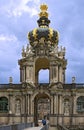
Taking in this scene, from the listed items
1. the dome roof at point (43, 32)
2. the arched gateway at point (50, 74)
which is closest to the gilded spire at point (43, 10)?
the dome roof at point (43, 32)

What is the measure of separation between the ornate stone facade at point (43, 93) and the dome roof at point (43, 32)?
8.55 feet

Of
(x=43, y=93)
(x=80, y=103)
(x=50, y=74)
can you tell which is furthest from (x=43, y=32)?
(x=80, y=103)

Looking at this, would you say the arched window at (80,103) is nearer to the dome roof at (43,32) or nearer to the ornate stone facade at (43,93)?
the ornate stone facade at (43,93)

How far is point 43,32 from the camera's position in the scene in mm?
88000

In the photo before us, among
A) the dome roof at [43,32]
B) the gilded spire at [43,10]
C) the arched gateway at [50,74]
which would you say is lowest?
the arched gateway at [50,74]

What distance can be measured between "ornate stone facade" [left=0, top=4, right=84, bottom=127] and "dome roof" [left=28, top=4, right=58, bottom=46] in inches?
103

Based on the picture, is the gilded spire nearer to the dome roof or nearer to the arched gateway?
the dome roof

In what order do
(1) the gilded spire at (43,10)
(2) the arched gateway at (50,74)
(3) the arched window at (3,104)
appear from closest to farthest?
(2) the arched gateway at (50,74), (3) the arched window at (3,104), (1) the gilded spire at (43,10)

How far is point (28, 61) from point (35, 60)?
130 cm

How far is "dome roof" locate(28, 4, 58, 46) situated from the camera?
3462 inches

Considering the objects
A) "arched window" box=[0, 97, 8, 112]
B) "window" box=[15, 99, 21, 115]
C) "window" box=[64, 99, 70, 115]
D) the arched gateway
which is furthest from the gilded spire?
"arched window" box=[0, 97, 8, 112]

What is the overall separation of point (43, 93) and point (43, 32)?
494 inches

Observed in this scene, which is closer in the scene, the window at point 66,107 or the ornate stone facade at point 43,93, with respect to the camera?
the ornate stone facade at point 43,93

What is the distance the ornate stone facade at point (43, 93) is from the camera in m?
82.4
